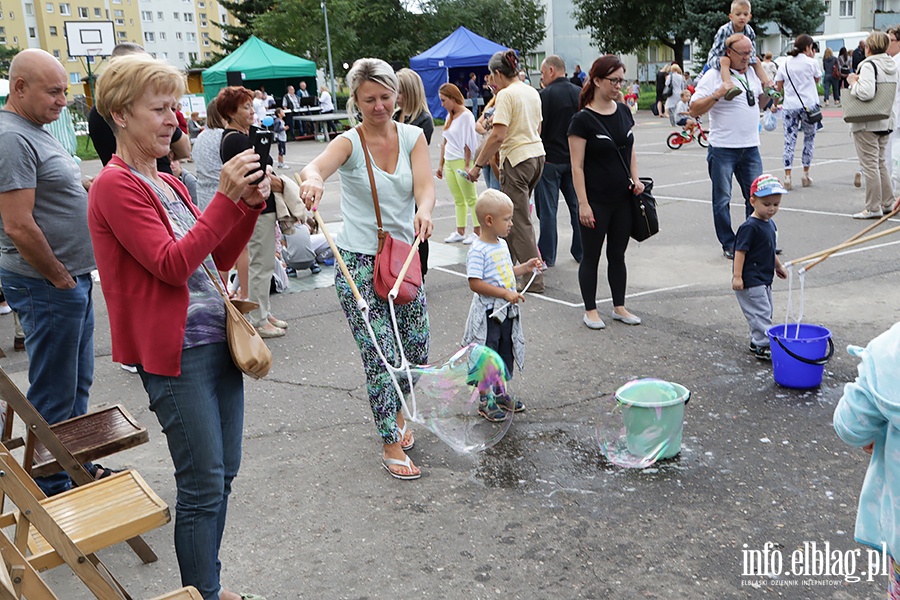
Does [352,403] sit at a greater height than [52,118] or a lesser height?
lesser

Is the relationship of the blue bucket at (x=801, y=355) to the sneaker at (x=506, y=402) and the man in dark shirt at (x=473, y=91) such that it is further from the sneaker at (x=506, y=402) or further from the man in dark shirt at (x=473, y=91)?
the man in dark shirt at (x=473, y=91)

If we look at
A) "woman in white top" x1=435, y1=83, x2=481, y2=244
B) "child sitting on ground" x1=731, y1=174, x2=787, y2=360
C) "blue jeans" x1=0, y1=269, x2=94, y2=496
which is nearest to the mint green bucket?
"child sitting on ground" x1=731, y1=174, x2=787, y2=360

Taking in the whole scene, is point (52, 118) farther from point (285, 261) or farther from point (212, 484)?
point (285, 261)

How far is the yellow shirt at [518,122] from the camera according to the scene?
7629mm

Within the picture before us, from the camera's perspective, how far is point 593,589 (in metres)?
3.36

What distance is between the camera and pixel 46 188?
4023mm

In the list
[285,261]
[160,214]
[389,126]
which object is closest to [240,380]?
[160,214]

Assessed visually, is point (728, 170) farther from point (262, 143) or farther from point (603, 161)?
point (262, 143)

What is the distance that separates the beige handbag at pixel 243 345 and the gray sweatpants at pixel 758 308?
12.7 ft

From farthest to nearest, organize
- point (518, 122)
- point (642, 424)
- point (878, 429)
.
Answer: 1. point (518, 122)
2. point (642, 424)
3. point (878, 429)

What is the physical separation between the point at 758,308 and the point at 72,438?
421 centimetres

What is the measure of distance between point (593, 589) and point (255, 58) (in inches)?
1159

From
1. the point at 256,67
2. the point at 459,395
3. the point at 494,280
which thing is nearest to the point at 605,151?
the point at 494,280

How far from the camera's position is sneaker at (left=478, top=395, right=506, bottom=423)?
15.3ft
